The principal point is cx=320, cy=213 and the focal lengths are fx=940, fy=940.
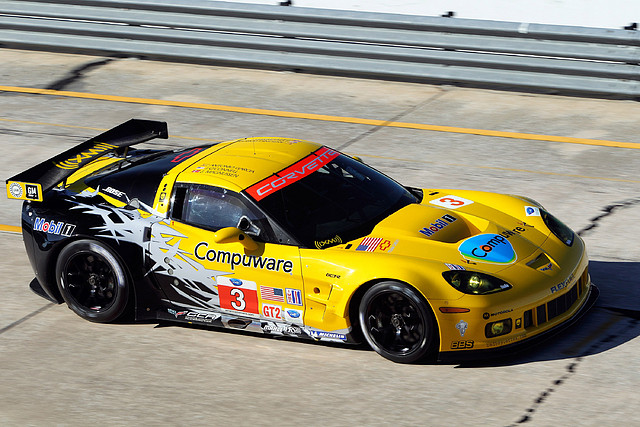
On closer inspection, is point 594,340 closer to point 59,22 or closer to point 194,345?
point 194,345

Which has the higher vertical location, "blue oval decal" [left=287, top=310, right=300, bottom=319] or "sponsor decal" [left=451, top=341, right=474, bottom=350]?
"blue oval decal" [left=287, top=310, right=300, bottom=319]

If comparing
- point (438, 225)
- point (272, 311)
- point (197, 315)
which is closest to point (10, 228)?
point (197, 315)

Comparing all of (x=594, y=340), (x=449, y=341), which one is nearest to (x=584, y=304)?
(x=594, y=340)

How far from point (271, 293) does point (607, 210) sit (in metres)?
4.23

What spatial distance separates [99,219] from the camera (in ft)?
23.4

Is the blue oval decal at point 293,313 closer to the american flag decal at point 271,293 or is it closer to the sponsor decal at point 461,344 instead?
the american flag decal at point 271,293

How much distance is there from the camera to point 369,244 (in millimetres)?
6457

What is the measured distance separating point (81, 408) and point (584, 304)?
11.6ft

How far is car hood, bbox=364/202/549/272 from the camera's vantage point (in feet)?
20.9

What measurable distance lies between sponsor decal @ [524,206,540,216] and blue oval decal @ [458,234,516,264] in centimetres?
67

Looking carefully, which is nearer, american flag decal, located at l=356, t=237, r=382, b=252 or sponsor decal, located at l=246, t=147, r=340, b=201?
american flag decal, located at l=356, t=237, r=382, b=252

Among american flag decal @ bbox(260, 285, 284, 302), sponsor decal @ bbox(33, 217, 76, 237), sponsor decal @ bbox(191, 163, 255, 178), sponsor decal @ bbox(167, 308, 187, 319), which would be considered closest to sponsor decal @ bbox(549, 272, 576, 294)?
american flag decal @ bbox(260, 285, 284, 302)

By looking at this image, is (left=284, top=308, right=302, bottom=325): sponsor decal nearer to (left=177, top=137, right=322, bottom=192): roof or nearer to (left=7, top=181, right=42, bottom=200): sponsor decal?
(left=177, top=137, right=322, bottom=192): roof

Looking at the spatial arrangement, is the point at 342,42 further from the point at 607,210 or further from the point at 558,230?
the point at 558,230
